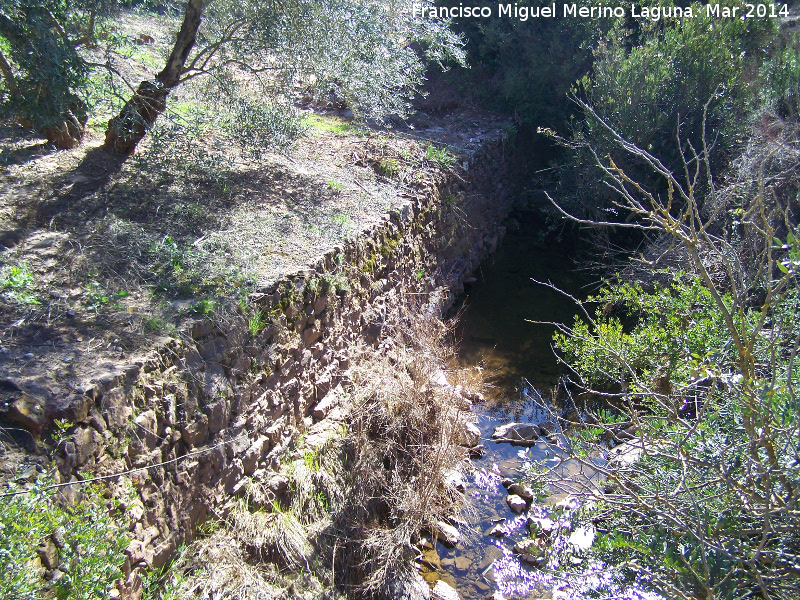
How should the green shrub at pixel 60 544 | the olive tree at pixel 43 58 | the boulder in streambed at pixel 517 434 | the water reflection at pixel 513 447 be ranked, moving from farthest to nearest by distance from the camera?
the boulder in streambed at pixel 517 434, the olive tree at pixel 43 58, the water reflection at pixel 513 447, the green shrub at pixel 60 544

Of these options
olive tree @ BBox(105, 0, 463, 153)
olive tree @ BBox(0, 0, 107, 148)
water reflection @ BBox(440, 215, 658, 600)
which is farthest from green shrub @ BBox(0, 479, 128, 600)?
olive tree @ BBox(105, 0, 463, 153)

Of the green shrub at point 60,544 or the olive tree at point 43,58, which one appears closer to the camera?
the green shrub at point 60,544

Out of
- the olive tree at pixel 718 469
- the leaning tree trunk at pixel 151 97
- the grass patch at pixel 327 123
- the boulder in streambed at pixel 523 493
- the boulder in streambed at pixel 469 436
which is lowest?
the boulder in streambed at pixel 523 493

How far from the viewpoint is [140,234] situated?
4.82 meters

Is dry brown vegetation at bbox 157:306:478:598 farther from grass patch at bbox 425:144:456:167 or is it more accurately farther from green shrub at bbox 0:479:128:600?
grass patch at bbox 425:144:456:167

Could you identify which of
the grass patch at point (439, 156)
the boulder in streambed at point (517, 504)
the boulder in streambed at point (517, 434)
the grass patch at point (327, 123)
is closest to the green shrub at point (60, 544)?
the boulder in streambed at point (517, 504)

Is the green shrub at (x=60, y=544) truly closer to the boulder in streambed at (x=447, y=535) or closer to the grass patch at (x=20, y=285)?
the grass patch at (x=20, y=285)

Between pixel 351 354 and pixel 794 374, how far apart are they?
12.8ft

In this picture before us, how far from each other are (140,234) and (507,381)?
4743 mm

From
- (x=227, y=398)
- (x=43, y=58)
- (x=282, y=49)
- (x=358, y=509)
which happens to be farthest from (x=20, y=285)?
(x=282, y=49)

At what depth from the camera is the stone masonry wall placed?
10.9ft

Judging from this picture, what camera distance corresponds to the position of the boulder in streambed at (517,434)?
6.21 meters

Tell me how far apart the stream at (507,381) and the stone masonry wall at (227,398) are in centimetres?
161

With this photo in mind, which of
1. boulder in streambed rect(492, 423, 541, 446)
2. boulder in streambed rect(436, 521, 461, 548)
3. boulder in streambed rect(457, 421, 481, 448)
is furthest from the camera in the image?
boulder in streambed rect(492, 423, 541, 446)
